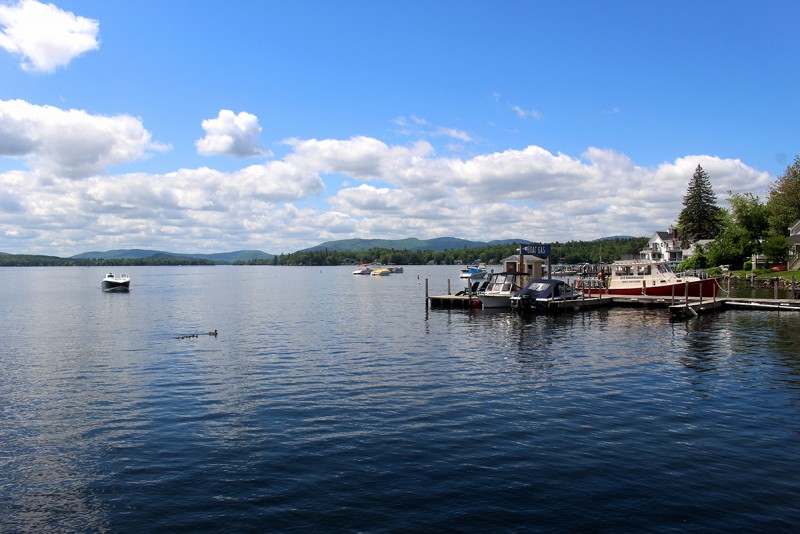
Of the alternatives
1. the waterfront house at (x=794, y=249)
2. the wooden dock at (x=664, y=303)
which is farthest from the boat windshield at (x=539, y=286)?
the waterfront house at (x=794, y=249)

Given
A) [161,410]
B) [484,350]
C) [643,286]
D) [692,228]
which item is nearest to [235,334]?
[484,350]

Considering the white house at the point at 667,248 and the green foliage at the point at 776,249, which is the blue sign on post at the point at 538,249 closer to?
the green foliage at the point at 776,249

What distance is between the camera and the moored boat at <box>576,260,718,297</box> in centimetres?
5719

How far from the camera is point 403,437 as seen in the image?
1645 cm

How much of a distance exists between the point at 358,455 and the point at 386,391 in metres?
7.30

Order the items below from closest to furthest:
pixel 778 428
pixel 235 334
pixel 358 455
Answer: pixel 358 455 → pixel 778 428 → pixel 235 334

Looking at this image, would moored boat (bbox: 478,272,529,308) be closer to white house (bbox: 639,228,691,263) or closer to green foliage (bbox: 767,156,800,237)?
green foliage (bbox: 767,156,800,237)

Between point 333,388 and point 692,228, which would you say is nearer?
point 333,388

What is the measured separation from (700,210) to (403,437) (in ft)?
413

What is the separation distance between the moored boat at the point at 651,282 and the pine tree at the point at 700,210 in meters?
72.4

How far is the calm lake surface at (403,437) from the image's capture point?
11820mm

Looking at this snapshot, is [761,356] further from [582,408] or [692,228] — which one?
[692,228]

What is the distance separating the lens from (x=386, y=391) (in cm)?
2225

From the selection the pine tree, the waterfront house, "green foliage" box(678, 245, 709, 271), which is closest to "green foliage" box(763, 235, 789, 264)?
the waterfront house
